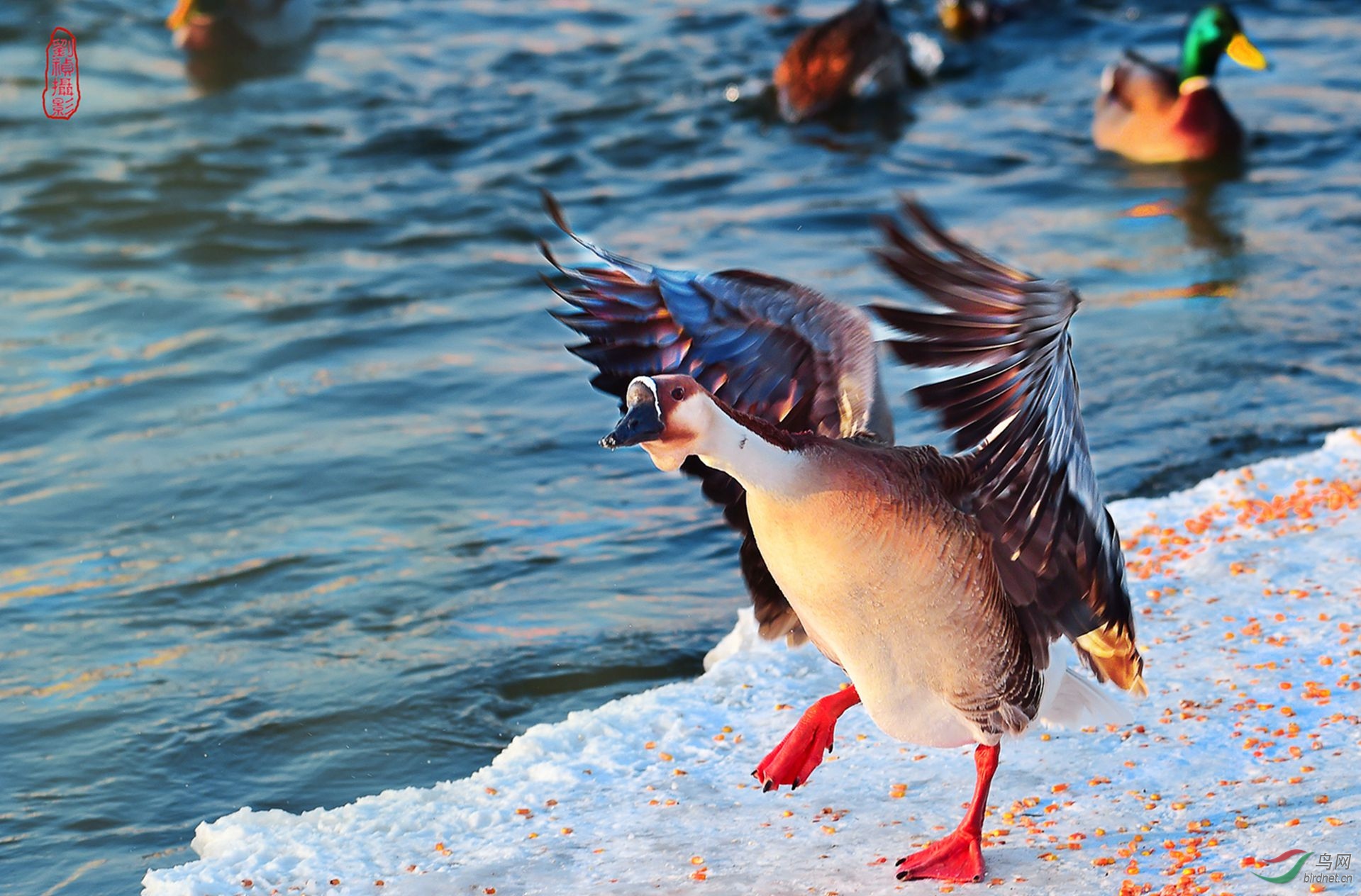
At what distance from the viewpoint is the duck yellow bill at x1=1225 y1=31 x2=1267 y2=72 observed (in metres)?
12.3

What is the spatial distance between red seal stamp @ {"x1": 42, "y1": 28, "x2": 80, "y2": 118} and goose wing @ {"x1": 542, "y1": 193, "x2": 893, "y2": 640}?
1018 centimetres

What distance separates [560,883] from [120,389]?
17.6ft

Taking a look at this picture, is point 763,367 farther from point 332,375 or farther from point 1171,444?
point 332,375

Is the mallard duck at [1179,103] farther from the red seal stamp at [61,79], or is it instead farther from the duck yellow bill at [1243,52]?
the red seal stamp at [61,79]

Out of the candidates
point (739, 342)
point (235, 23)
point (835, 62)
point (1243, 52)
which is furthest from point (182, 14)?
point (739, 342)

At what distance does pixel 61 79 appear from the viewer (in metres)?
13.4

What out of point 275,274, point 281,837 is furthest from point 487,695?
point 275,274

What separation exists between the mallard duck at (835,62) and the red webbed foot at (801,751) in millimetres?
9431

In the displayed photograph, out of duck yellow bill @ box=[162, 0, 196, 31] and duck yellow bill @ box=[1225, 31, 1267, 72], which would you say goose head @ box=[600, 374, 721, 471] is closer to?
duck yellow bill @ box=[1225, 31, 1267, 72]

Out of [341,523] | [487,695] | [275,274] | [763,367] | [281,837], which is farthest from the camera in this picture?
[275,274]

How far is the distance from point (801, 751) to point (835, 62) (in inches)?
377

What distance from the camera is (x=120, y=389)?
8.65 meters

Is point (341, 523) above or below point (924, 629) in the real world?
below

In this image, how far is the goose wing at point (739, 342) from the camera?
4.11 meters
